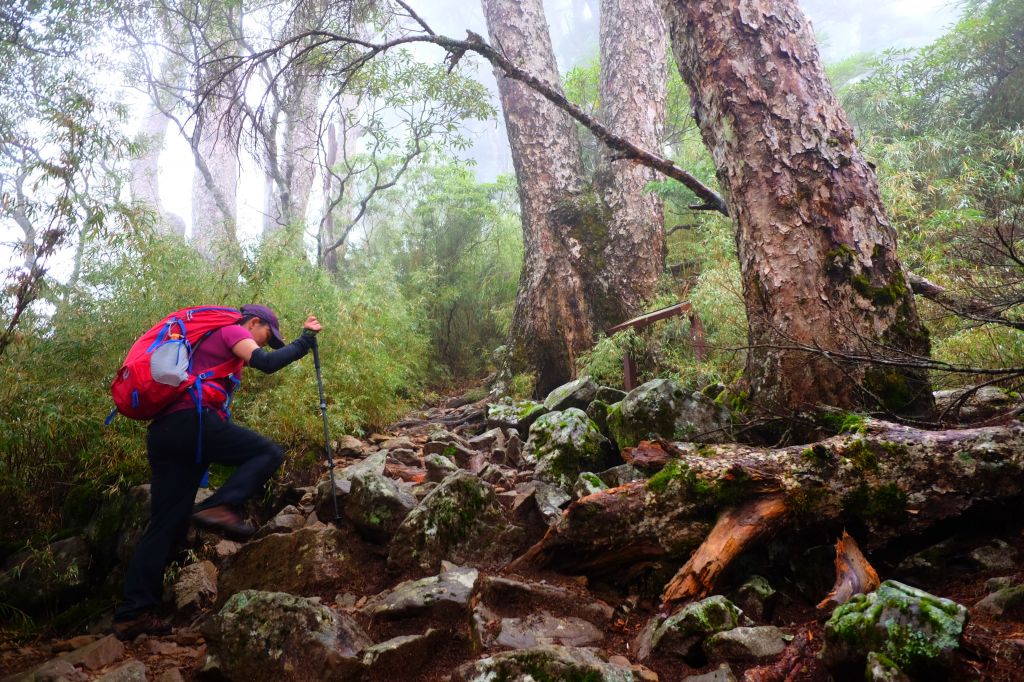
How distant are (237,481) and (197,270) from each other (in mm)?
3464

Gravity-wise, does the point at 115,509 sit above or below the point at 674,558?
above

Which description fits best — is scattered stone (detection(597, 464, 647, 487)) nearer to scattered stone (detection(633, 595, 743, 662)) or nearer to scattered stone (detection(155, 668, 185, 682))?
scattered stone (detection(633, 595, 743, 662))

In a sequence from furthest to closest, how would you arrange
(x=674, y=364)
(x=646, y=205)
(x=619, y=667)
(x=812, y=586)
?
(x=646, y=205)
(x=674, y=364)
(x=812, y=586)
(x=619, y=667)

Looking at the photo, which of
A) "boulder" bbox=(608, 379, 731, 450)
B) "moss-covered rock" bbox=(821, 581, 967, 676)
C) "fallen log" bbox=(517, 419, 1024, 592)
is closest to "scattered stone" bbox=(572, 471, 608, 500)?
"fallen log" bbox=(517, 419, 1024, 592)

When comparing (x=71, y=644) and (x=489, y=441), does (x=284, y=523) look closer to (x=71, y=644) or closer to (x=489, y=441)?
(x=71, y=644)

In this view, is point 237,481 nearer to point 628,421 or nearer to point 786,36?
point 628,421

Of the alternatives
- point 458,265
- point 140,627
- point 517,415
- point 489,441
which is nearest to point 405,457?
point 489,441

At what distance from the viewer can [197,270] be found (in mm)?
6055

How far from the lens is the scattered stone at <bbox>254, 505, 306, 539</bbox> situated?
3.70 m

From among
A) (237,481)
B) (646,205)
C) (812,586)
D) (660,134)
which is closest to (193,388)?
(237,481)

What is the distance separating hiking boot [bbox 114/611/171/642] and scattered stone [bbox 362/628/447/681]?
1403mm

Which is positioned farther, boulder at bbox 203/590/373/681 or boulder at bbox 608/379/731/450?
boulder at bbox 608/379/731/450

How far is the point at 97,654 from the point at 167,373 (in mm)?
1296

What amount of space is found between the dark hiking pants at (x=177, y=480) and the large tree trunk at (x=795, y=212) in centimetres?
295
